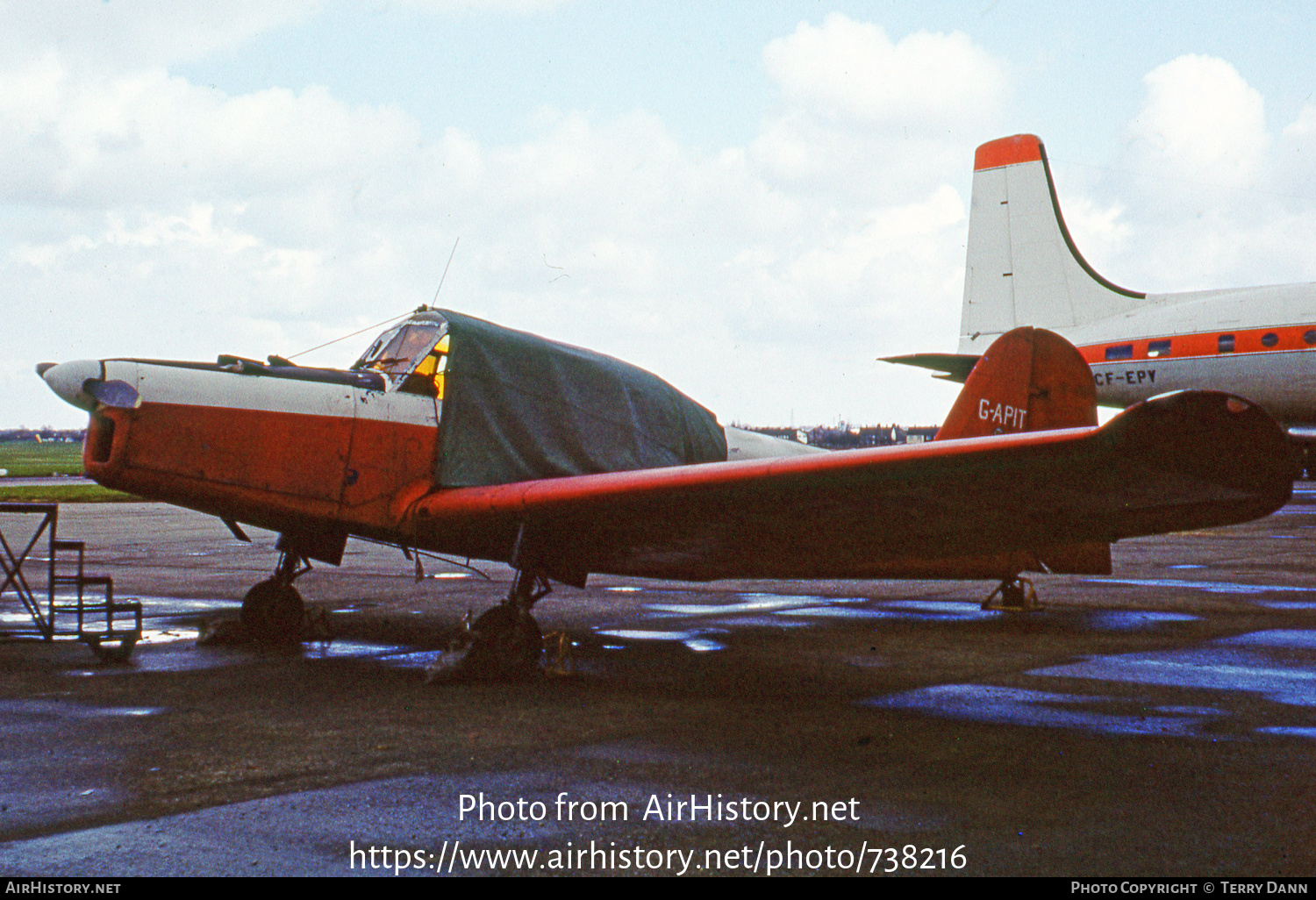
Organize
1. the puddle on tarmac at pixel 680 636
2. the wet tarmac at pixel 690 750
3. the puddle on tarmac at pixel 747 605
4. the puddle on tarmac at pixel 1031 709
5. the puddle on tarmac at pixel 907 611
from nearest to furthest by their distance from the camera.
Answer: the wet tarmac at pixel 690 750 < the puddle on tarmac at pixel 1031 709 < the puddle on tarmac at pixel 680 636 < the puddle on tarmac at pixel 907 611 < the puddle on tarmac at pixel 747 605

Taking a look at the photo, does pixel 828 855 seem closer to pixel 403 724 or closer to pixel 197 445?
pixel 403 724

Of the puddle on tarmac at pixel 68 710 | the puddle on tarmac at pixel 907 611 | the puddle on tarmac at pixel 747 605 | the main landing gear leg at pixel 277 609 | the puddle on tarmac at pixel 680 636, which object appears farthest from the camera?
the puddle on tarmac at pixel 747 605

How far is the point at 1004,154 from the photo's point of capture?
1104 inches

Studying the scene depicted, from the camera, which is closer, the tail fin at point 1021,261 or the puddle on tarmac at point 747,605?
the puddle on tarmac at point 747,605

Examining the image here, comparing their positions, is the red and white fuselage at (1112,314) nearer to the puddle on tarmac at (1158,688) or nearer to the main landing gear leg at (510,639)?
the puddle on tarmac at (1158,688)

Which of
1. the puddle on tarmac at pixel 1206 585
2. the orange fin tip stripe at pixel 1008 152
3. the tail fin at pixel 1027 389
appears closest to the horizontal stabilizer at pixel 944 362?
the orange fin tip stripe at pixel 1008 152

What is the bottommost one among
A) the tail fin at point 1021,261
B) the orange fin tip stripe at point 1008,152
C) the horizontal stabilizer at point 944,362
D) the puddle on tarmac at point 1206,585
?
the puddle on tarmac at point 1206,585

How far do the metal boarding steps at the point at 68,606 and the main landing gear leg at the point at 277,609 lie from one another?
2.42 feet

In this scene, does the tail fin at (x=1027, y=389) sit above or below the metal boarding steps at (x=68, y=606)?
above

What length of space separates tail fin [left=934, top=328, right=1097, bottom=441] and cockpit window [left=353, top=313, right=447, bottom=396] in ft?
12.8

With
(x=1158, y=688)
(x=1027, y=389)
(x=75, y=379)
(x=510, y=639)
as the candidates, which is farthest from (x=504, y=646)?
(x=1027, y=389)

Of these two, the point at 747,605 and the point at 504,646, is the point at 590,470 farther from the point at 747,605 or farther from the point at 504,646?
the point at 747,605

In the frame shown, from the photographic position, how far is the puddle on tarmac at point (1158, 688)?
518cm

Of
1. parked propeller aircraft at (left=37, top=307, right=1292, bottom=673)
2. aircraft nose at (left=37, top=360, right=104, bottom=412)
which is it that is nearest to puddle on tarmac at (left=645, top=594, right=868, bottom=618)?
parked propeller aircraft at (left=37, top=307, right=1292, bottom=673)
